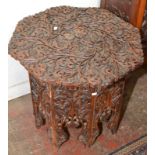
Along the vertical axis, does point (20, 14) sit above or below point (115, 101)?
above

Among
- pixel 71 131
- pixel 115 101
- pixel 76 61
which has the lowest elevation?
pixel 71 131

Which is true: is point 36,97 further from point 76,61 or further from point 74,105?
point 76,61

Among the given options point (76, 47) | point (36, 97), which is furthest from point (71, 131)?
point (76, 47)

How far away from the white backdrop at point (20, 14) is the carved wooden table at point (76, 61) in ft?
0.34

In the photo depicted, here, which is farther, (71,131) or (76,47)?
(71,131)

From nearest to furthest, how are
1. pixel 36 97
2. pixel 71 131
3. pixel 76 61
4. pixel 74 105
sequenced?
pixel 76 61, pixel 74 105, pixel 36 97, pixel 71 131

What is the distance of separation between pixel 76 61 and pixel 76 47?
92 mm

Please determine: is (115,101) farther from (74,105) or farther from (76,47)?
(76,47)

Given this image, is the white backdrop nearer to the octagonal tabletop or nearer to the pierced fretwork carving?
the octagonal tabletop

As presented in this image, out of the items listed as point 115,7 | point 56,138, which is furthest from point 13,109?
point 115,7

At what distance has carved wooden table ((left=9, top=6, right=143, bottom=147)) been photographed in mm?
1091

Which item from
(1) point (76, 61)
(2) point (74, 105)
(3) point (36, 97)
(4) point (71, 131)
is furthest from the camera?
(4) point (71, 131)

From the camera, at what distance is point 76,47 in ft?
3.89
